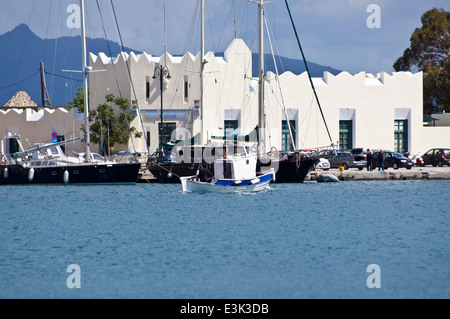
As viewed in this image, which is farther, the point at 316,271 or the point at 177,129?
the point at 177,129

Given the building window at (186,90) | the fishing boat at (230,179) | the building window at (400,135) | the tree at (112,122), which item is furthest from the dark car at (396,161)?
the tree at (112,122)

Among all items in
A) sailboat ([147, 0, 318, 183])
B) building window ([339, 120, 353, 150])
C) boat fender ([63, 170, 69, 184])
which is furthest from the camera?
building window ([339, 120, 353, 150])

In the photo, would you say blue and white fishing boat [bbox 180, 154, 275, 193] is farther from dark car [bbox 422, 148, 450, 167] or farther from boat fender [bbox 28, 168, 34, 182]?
dark car [bbox 422, 148, 450, 167]

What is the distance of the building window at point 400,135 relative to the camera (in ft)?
176

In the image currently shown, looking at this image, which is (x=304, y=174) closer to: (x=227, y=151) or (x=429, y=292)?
(x=227, y=151)

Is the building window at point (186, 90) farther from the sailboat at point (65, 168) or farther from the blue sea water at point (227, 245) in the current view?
the blue sea water at point (227, 245)

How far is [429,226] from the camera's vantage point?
2173 centimetres

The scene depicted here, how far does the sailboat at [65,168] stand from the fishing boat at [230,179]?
6666 mm

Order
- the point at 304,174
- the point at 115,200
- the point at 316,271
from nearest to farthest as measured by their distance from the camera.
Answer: the point at 316,271 → the point at 115,200 → the point at 304,174

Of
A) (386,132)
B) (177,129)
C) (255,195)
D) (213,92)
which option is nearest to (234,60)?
(213,92)

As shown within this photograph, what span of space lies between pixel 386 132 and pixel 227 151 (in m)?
22.3

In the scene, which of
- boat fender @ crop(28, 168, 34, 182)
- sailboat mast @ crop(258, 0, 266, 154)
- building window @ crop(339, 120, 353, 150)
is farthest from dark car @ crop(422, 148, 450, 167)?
boat fender @ crop(28, 168, 34, 182)

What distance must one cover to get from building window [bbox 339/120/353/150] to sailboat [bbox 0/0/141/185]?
20.5 meters

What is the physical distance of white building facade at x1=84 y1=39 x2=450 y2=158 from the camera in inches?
1956
